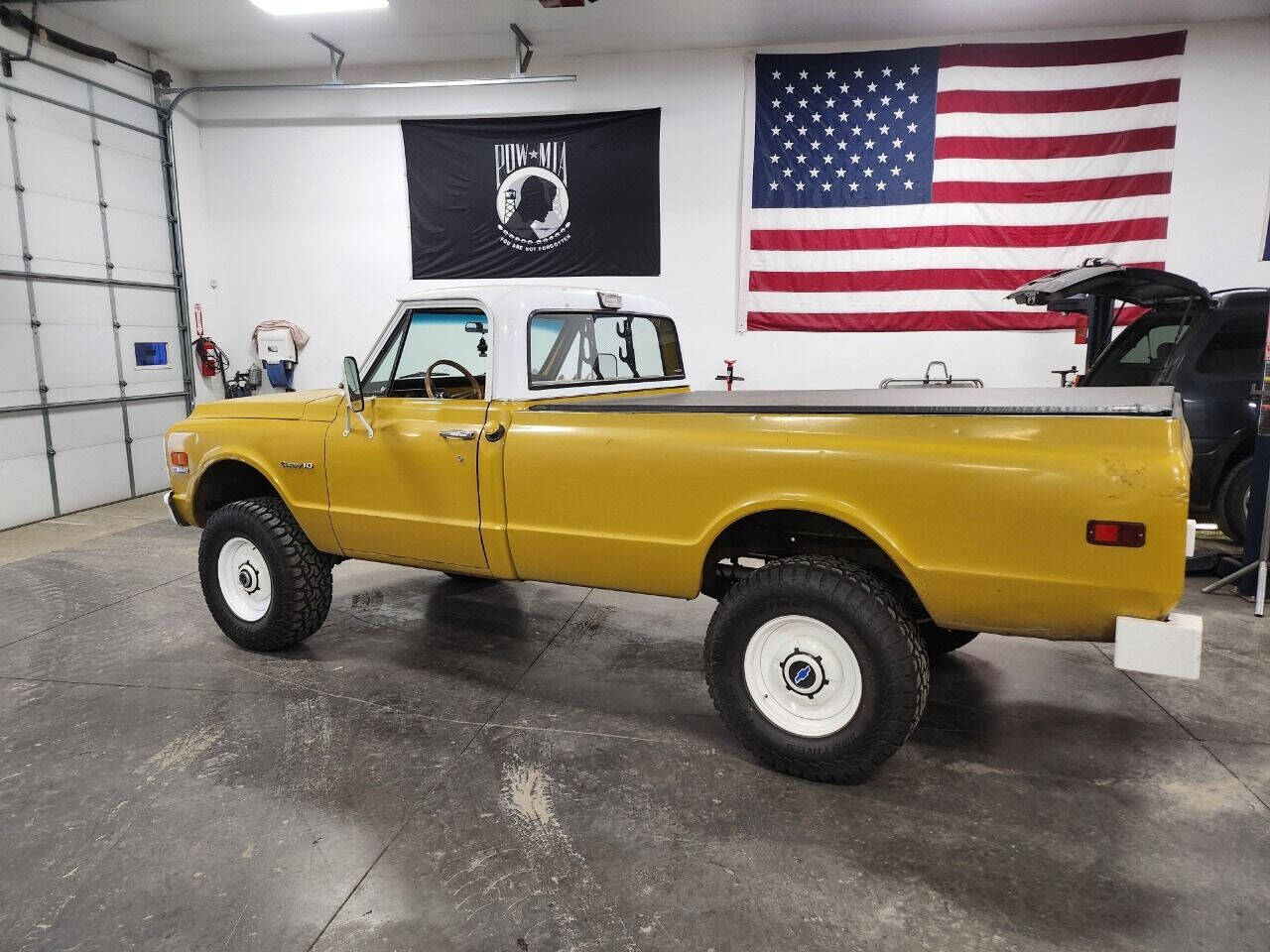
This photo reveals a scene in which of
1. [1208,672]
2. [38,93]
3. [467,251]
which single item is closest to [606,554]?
[1208,672]

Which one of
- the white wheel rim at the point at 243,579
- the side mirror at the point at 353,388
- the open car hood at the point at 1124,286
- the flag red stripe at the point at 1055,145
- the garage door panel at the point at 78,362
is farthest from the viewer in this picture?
A: the flag red stripe at the point at 1055,145

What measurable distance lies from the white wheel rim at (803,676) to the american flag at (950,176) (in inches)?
257

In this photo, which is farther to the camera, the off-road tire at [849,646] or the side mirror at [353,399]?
the side mirror at [353,399]

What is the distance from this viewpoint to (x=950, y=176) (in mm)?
8219

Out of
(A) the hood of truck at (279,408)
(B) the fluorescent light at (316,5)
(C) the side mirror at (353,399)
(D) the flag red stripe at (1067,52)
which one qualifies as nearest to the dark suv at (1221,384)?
(D) the flag red stripe at (1067,52)

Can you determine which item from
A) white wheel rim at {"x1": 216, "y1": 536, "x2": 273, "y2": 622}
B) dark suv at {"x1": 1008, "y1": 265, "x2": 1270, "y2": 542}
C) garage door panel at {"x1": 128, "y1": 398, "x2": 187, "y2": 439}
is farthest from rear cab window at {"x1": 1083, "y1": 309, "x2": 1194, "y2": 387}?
garage door panel at {"x1": 128, "y1": 398, "x2": 187, "y2": 439}

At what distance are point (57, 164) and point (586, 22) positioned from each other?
18.3 feet

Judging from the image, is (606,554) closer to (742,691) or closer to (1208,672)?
(742,691)

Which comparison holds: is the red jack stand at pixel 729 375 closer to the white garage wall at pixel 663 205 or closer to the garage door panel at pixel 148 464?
the white garage wall at pixel 663 205

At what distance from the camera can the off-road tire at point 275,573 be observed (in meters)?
3.89

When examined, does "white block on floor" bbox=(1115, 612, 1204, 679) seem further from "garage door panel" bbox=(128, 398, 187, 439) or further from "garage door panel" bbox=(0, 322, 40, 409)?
"garage door panel" bbox=(128, 398, 187, 439)

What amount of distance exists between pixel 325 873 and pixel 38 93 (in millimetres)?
8666

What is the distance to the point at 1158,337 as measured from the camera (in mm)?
5875

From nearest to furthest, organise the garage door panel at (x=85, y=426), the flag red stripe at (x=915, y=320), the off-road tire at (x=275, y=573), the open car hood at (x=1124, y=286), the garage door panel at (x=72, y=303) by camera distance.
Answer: the off-road tire at (x=275, y=573) → the open car hood at (x=1124, y=286) → the garage door panel at (x=72, y=303) → the garage door panel at (x=85, y=426) → the flag red stripe at (x=915, y=320)
